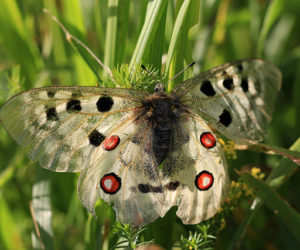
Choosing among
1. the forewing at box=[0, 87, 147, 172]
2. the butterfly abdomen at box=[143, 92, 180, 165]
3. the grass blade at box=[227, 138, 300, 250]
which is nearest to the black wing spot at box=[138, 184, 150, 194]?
the butterfly abdomen at box=[143, 92, 180, 165]

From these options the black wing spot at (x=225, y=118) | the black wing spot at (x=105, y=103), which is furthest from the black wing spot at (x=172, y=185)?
the black wing spot at (x=105, y=103)

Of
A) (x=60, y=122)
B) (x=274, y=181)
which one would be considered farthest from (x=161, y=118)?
(x=274, y=181)

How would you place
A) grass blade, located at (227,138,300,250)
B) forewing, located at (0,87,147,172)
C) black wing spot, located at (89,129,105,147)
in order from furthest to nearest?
grass blade, located at (227,138,300,250), black wing spot, located at (89,129,105,147), forewing, located at (0,87,147,172)

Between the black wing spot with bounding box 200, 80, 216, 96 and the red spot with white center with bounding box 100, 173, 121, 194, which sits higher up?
the black wing spot with bounding box 200, 80, 216, 96

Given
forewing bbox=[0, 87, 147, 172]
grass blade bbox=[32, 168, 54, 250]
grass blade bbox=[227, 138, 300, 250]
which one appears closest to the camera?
forewing bbox=[0, 87, 147, 172]

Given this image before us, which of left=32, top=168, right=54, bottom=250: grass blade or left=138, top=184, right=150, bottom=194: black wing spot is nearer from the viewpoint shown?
left=138, top=184, right=150, bottom=194: black wing spot

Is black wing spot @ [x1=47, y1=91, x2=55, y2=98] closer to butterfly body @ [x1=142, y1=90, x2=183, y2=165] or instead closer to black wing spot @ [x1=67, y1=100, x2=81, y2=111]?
black wing spot @ [x1=67, y1=100, x2=81, y2=111]

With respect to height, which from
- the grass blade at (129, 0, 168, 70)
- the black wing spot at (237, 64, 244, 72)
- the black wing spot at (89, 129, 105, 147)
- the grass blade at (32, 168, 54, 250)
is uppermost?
the grass blade at (129, 0, 168, 70)

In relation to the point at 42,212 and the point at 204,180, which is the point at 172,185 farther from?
the point at 42,212
